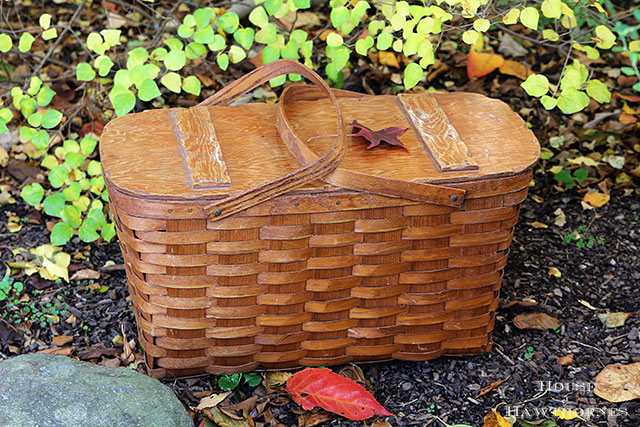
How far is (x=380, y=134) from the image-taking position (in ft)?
6.30

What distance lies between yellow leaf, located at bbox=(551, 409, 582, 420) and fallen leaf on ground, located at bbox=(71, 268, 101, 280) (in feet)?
4.79

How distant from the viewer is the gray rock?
5.20ft

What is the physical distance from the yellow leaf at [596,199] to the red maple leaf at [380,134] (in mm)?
1098

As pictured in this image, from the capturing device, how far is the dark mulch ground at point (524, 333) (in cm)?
200

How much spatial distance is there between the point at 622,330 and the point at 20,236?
2005 mm

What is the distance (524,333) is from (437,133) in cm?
72

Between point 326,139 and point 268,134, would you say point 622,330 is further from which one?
point 268,134

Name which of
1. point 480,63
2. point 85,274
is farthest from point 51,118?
point 480,63

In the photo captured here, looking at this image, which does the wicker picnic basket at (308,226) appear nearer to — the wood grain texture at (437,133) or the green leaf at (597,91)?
the wood grain texture at (437,133)

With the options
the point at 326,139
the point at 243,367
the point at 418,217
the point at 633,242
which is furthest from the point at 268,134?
the point at 633,242

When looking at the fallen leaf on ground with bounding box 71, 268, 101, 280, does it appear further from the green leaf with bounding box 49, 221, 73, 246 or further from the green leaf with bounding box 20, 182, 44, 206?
the green leaf with bounding box 20, 182, 44, 206

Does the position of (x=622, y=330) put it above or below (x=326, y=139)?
below

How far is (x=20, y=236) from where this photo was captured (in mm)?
2543

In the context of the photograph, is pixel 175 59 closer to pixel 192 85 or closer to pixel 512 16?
pixel 192 85
